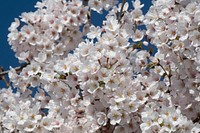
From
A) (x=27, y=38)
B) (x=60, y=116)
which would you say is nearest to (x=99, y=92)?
(x=60, y=116)

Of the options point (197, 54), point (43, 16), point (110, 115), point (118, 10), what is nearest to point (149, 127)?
point (110, 115)

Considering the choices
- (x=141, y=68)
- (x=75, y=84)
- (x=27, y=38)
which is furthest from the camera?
(x=27, y=38)

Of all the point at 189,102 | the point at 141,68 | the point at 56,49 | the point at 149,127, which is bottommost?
the point at 149,127

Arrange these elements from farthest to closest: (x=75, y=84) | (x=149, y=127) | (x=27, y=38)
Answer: (x=27, y=38)
(x=75, y=84)
(x=149, y=127)

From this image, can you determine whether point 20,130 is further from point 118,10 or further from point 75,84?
point 118,10

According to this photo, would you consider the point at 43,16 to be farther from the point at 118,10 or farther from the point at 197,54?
the point at 197,54

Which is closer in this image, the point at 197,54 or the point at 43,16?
the point at 197,54

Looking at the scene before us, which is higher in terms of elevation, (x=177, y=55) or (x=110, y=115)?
(x=177, y=55)
